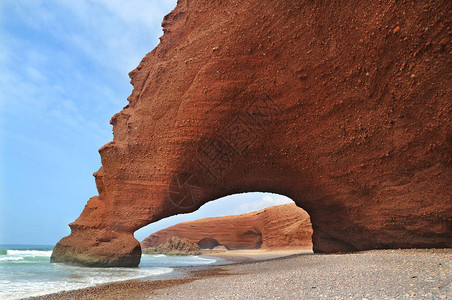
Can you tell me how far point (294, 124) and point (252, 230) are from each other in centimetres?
2140

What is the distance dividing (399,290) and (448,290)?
1.33ft

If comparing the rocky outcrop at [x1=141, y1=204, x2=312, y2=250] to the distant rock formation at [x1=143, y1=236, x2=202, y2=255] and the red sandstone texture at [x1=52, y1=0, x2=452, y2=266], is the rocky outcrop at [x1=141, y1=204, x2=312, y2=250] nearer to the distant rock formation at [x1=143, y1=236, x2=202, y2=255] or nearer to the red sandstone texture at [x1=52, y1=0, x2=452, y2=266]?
the distant rock formation at [x1=143, y1=236, x2=202, y2=255]

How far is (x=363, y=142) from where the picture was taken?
22.4 feet

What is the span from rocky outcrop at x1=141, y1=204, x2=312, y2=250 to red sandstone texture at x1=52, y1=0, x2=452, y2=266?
1250cm

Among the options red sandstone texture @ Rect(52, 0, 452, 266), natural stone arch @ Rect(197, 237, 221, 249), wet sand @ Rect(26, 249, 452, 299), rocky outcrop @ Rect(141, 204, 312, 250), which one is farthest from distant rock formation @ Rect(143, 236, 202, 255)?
wet sand @ Rect(26, 249, 452, 299)

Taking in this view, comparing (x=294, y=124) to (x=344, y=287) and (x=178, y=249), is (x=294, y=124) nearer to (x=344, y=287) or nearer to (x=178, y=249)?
(x=344, y=287)

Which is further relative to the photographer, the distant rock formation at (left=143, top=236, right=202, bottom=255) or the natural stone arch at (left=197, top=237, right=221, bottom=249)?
the natural stone arch at (left=197, top=237, right=221, bottom=249)

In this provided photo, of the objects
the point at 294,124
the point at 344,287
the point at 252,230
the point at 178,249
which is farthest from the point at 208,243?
the point at 344,287

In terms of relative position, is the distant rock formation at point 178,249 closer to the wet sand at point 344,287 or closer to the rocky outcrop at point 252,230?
the rocky outcrop at point 252,230

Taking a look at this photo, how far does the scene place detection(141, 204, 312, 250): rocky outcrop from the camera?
2104 cm

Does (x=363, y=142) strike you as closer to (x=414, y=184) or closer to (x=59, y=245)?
(x=414, y=184)

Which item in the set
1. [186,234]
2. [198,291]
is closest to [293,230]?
[186,234]

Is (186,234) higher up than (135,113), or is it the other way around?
(135,113)

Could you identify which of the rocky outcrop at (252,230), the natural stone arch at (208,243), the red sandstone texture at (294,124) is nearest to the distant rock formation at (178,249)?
the rocky outcrop at (252,230)
